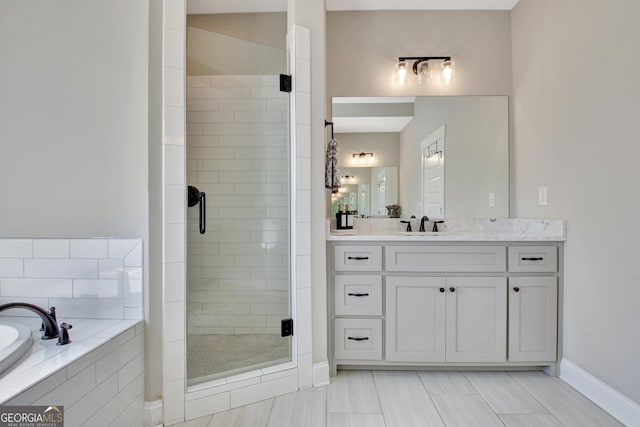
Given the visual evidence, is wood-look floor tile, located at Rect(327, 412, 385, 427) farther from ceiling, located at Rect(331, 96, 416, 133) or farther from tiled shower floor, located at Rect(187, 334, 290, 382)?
ceiling, located at Rect(331, 96, 416, 133)

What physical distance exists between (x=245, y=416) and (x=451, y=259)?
1.48 metres

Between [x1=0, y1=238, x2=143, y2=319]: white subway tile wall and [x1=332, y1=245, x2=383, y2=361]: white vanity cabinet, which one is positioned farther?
[x1=332, y1=245, x2=383, y2=361]: white vanity cabinet

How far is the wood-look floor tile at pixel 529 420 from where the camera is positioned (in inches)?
62.5

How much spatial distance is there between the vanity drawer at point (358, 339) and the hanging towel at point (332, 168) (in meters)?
0.91

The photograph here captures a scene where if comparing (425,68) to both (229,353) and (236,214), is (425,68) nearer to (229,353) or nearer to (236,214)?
(236,214)

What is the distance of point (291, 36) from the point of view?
195cm

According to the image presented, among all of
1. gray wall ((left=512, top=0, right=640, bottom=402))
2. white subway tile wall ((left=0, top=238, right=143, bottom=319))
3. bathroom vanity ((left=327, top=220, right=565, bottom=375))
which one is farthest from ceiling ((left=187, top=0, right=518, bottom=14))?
white subway tile wall ((left=0, top=238, right=143, bottom=319))

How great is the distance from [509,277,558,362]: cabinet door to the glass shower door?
1412mm

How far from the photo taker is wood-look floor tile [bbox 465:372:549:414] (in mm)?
1709

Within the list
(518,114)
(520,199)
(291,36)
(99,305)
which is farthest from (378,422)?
(518,114)

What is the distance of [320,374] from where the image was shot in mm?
1953

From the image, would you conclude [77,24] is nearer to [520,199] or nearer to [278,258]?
[278,258]

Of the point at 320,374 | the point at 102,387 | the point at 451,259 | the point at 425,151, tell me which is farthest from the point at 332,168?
the point at 102,387

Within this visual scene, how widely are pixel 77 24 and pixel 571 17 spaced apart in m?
2.76
